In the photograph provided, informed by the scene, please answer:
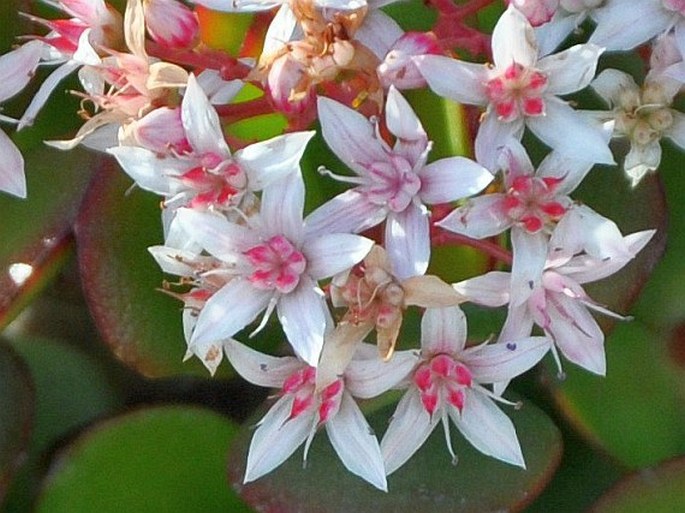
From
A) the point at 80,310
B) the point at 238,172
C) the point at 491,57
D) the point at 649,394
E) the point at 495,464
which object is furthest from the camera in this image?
the point at 80,310

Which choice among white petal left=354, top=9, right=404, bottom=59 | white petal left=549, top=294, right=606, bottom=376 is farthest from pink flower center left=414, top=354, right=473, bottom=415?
white petal left=354, top=9, right=404, bottom=59

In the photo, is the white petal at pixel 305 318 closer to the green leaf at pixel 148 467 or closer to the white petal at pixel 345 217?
the white petal at pixel 345 217

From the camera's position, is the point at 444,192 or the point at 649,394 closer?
the point at 444,192

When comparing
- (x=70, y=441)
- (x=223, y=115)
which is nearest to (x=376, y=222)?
(x=223, y=115)

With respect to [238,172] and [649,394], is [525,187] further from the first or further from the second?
[649,394]

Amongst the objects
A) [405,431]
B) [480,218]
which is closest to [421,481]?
[405,431]

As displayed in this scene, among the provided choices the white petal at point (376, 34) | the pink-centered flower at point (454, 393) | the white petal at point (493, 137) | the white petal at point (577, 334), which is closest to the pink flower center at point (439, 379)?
the pink-centered flower at point (454, 393)

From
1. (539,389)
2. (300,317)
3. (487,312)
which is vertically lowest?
(539,389)
